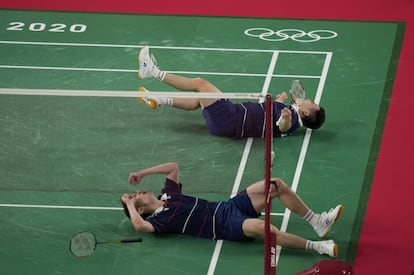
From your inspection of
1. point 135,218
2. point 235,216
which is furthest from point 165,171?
point 235,216

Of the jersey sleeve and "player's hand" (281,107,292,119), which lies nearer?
the jersey sleeve

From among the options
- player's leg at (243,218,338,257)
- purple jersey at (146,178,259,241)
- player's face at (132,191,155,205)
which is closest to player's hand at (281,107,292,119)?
purple jersey at (146,178,259,241)

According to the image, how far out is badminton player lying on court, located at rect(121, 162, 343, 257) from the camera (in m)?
12.1

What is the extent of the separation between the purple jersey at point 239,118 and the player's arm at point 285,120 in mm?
115

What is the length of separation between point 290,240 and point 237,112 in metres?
2.32

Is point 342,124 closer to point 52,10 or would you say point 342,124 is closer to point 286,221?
point 286,221

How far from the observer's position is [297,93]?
14.2 metres

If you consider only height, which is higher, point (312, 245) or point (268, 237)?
point (268, 237)

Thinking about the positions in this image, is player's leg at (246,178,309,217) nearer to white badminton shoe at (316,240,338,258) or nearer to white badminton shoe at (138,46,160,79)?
white badminton shoe at (316,240,338,258)

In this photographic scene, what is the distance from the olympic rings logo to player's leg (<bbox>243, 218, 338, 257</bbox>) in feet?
17.2

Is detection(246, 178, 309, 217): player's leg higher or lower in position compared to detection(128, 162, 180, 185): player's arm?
lower

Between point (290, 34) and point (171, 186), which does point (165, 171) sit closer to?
point (171, 186)

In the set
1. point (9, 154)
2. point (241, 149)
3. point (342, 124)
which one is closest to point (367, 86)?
point (342, 124)

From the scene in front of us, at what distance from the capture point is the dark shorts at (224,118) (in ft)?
44.8
